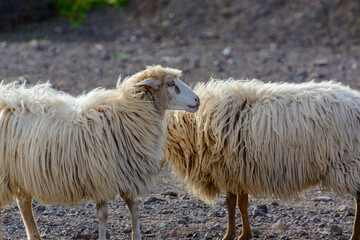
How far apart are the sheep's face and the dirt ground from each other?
1248 millimetres

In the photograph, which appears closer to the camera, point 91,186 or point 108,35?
point 91,186

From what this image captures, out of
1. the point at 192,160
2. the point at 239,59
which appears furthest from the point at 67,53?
the point at 192,160

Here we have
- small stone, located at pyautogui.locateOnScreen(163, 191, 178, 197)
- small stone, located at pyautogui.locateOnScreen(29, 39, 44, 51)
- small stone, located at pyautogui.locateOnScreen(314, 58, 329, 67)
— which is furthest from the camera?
small stone, located at pyautogui.locateOnScreen(29, 39, 44, 51)

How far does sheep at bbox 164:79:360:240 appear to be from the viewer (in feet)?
16.1

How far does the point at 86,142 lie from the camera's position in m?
4.65

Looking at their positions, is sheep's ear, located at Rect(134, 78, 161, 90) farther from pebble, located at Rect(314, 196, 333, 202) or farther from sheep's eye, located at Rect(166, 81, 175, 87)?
pebble, located at Rect(314, 196, 333, 202)

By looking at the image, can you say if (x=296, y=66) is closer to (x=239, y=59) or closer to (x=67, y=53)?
(x=239, y=59)

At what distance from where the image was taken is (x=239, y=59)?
12.5m

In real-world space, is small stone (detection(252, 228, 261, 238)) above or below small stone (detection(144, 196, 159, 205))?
below

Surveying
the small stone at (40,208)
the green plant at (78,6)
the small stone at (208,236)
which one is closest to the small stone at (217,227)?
the small stone at (208,236)

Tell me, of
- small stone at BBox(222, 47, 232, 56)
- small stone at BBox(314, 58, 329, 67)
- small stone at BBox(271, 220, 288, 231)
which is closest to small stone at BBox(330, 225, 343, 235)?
small stone at BBox(271, 220, 288, 231)

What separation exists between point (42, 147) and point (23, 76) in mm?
6373

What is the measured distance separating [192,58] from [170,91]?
7.58 meters

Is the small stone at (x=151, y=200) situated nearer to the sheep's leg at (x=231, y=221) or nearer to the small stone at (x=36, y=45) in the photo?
the sheep's leg at (x=231, y=221)
